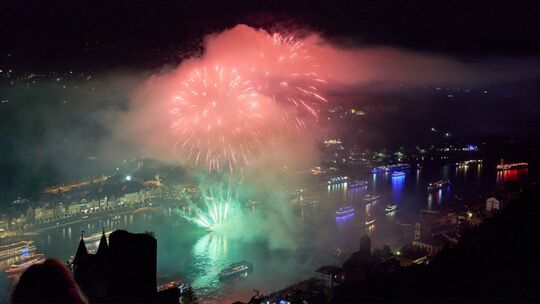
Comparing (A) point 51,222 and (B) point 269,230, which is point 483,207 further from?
(A) point 51,222

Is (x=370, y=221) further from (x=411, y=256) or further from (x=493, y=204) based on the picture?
(x=411, y=256)

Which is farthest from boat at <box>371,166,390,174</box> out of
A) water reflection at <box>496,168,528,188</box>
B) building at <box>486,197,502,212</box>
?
building at <box>486,197,502,212</box>


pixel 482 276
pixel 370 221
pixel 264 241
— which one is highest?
pixel 482 276

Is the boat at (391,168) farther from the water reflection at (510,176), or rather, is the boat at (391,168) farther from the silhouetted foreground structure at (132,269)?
the silhouetted foreground structure at (132,269)

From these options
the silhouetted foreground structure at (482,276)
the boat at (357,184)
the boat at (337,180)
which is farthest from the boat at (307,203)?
the silhouetted foreground structure at (482,276)

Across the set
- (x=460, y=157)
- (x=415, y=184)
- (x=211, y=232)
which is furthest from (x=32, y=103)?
(x=460, y=157)

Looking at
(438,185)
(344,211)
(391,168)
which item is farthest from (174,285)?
(391,168)

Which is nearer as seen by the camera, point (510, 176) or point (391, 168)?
point (510, 176)
